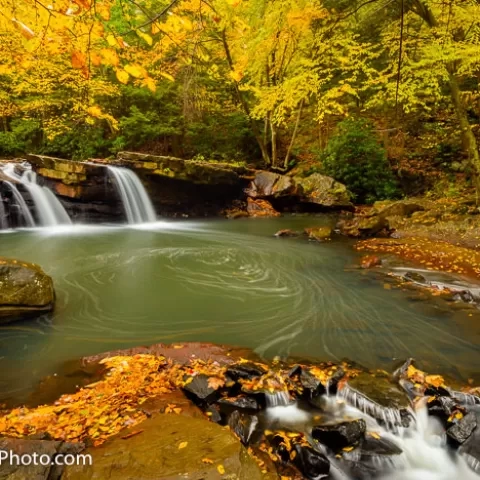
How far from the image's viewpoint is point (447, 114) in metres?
15.6

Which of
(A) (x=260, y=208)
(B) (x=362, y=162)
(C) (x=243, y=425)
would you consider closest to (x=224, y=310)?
(C) (x=243, y=425)

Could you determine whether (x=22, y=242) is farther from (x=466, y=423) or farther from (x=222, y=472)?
(x=466, y=423)

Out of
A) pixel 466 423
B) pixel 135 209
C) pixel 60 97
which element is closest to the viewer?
pixel 466 423

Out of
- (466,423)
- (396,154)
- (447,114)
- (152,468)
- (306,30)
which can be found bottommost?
(466,423)

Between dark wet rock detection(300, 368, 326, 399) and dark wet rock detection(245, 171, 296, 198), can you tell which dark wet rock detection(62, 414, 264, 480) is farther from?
dark wet rock detection(245, 171, 296, 198)

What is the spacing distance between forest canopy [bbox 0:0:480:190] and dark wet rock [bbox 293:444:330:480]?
651 centimetres

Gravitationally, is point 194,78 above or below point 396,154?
above

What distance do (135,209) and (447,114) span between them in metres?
14.2

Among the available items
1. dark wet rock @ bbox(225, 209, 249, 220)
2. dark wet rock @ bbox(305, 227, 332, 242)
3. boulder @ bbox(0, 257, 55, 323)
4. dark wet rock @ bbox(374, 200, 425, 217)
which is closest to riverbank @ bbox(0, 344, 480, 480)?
boulder @ bbox(0, 257, 55, 323)

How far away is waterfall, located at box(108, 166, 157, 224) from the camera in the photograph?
543 inches

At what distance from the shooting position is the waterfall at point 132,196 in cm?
1380

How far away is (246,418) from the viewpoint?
3.08m

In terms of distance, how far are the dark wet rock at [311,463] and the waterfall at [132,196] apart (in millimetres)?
→ 12546

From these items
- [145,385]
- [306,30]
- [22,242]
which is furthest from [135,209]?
[145,385]
